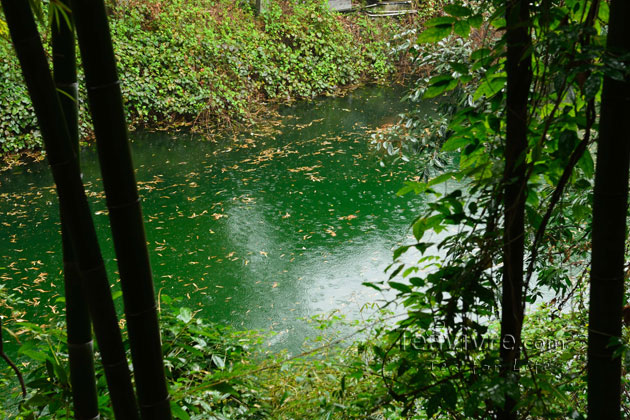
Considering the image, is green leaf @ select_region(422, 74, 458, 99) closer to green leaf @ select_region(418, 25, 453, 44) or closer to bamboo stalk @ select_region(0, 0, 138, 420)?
green leaf @ select_region(418, 25, 453, 44)

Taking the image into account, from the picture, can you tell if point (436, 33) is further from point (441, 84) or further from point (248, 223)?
point (248, 223)

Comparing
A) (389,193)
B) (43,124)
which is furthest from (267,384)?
(389,193)

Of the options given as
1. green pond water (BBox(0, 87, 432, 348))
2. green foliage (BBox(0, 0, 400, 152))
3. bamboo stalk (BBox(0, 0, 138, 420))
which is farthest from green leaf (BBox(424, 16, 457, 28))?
green foliage (BBox(0, 0, 400, 152))

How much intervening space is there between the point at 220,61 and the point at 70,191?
8.65 m

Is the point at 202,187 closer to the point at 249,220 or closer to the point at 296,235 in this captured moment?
the point at 249,220

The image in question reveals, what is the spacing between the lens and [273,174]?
617cm

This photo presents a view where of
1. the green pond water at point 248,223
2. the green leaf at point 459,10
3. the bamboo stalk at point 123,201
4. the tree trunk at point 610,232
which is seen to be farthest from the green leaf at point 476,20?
the green pond water at point 248,223

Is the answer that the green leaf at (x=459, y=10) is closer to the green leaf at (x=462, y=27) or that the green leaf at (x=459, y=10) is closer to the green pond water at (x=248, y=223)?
the green leaf at (x=462, y=27)

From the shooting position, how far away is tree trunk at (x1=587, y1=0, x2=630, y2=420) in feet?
2.40

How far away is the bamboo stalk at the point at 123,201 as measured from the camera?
80 cm

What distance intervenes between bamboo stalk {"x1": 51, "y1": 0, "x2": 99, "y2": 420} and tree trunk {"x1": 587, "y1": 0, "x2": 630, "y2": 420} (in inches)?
32.7

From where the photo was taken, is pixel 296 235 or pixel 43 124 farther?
pixel 296 235

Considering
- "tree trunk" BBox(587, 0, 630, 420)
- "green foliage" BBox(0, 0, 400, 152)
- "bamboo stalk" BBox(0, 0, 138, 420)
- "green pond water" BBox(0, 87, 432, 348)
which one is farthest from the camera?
"green foliage" BBox(0, 0, 400, 152)

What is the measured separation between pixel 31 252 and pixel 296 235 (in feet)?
7.09
